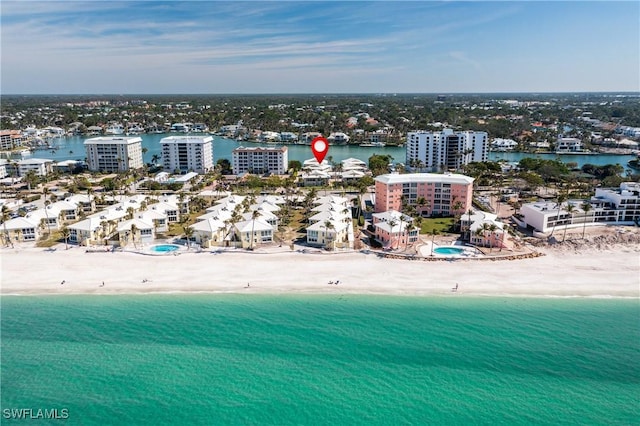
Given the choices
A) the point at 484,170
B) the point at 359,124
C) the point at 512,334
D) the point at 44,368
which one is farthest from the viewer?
→ the point at 359,124

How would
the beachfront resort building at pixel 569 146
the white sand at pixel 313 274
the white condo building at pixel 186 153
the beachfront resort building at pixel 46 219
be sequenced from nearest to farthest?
the white sand at pixel 313 274 → the beachfront resort building at pixel 46 219 → the white condo building at pixel 186 153 → the beachfront resort building at pixel 569 146

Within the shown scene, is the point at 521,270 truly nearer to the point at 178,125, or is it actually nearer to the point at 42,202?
the point at 42,202

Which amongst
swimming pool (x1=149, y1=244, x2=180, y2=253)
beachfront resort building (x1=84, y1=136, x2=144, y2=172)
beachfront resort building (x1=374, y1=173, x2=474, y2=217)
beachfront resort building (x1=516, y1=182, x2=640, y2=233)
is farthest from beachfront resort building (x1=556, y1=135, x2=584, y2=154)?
swimming pool (x1=149, y1=244, x2=180, y2=253)

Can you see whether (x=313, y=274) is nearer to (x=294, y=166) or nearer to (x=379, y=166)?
(x=379, y=166)

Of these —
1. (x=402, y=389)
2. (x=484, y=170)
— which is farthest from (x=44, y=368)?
(x=484, y=170)

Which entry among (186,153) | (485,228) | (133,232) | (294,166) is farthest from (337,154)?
(133,232)

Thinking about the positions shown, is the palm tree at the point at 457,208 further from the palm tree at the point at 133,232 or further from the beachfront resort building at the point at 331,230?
the palm tree at the point at 133,232

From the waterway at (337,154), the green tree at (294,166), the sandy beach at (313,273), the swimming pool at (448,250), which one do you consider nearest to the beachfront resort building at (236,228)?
the sandy beach at (313,273)

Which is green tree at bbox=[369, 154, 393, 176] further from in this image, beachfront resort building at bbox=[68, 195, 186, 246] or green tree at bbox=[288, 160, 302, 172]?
beachfront resort building at bbox=[68, 195, 186, 246]
